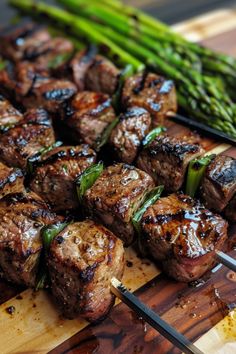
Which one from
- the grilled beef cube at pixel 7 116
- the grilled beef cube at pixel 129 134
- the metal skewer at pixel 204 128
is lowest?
the metal skewer at pixel 204 128

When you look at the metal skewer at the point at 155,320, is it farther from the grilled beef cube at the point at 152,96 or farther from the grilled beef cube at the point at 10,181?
the grilled beef cube at the point at 152,96

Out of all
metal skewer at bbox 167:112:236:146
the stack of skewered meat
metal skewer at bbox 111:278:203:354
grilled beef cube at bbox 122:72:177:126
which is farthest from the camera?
grilled beef cube at bbox 122:72:177:126

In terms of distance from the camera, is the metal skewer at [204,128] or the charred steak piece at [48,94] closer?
the metal skewer at [204,128]

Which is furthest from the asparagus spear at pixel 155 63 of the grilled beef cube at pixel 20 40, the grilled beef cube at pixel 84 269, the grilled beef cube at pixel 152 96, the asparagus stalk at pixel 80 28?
the grilled beef cube at pixel 84 269

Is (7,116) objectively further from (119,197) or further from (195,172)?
(195,172)

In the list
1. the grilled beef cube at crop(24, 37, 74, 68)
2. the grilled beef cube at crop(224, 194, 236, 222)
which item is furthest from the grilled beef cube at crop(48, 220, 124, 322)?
the grilled beef cube at crop(24, 37, 74, 68)

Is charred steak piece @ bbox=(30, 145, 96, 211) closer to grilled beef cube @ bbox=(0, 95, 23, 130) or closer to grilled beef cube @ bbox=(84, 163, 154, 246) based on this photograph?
grilled beef cube @ bbox=(84, 163, 154, 246)

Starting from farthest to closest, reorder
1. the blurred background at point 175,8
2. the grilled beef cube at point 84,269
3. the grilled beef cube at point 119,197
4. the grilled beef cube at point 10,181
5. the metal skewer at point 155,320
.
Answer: the blurred background at point 175,8
the grilled beef cube at point 10,181
the grilled beef cube at point 119,197
the grilled beef cube at point 84,269
the metal skewer at point 155,320

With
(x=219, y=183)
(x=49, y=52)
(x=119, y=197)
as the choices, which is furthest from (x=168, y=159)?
(x=49, y=52)
